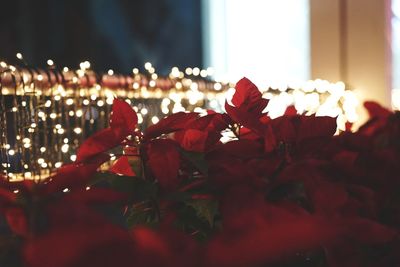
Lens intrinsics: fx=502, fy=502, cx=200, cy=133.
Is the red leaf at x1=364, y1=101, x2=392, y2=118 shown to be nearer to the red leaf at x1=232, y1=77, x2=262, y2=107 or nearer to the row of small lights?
the row of small lights

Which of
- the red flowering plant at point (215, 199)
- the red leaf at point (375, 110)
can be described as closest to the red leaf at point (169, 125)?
the red flowering plant at point (215, 199)

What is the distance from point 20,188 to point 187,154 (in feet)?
0.37

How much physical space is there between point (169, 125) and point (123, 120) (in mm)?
35

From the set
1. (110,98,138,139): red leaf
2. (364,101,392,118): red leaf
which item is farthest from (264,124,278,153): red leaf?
(364,101,392,118): red leaf

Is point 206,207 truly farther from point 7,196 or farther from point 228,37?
point 228,37

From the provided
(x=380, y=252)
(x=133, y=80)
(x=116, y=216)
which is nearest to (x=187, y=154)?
(x=380, y=252)

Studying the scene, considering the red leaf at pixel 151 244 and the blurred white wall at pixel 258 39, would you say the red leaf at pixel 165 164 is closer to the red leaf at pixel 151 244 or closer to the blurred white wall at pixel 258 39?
the red leaf at pixel 151 244

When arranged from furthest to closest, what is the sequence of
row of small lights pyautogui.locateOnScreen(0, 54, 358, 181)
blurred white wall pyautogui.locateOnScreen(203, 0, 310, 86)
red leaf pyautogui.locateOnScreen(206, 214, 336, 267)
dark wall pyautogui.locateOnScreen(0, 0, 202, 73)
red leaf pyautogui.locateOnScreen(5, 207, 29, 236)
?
dark wall pyautogui.locateOnScreen(0, 0, 202, 73), blurred white wall pyautogui.locateOnScreen(203, 0, 310, 86), row of small lights pyautogui.locateOnScreen(0, 54, 358, 181), red leaf pyautogui.locateOnScreen(5, 207, 29, 236), red leaf pyautogui.locateOnScreen(206, 214, 336, 267)

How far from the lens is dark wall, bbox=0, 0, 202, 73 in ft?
7.82

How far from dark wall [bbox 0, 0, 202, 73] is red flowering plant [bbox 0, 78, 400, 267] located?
1986 millimetres

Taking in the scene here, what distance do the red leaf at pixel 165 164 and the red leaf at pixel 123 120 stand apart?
30 millimetres

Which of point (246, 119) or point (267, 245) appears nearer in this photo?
point (267, 245)

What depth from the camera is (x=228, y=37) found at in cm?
224

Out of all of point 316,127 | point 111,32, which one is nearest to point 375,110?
point 316,127
